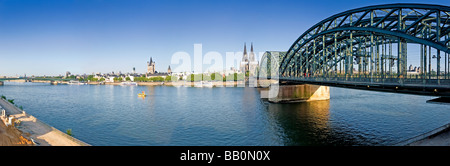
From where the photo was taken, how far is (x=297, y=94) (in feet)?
178

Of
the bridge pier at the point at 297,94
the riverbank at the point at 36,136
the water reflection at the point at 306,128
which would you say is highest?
the bridge pier at the point at 297,94

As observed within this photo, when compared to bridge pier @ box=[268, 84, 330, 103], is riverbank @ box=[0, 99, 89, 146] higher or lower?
lower

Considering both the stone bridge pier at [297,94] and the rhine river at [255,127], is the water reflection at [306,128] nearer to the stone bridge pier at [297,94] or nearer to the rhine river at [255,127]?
the rhine river at [255,127]

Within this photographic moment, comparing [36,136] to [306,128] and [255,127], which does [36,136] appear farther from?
[306,128]

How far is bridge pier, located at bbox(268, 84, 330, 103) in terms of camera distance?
176 ft

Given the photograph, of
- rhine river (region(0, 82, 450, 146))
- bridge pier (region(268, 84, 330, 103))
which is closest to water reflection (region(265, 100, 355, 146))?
rhine river (region(0, 82, 450, 146))

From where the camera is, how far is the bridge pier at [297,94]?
5378 centimetres

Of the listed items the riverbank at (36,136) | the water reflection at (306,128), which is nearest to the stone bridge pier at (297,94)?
the water reflection at (306,128)

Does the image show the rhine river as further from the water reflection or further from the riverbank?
the riverbank

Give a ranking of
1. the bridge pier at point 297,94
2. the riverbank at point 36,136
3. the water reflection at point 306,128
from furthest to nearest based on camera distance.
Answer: the bridge pier at point 297,94
the water reflection at point 306,128
the riverbank at point 36,136

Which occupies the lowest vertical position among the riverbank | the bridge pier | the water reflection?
the water reflection

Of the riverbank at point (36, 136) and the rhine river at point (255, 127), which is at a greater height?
the riverbank at point (36, 136)
